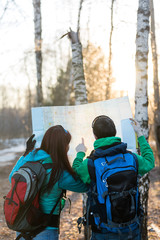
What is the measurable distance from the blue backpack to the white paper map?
2.02ft

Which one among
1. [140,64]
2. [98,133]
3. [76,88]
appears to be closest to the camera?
[98,133]

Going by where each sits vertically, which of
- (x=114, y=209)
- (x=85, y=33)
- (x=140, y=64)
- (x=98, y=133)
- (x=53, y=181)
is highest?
(x=85, y=33)

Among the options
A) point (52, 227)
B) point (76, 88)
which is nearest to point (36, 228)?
point (52, 227)

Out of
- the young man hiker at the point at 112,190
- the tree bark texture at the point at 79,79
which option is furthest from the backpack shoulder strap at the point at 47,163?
the tree bark texture at the point at 79,79

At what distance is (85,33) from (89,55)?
180 centimetres

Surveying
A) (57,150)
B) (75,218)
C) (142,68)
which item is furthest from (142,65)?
(75,218)

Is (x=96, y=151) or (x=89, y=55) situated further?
(x=89, y=55)

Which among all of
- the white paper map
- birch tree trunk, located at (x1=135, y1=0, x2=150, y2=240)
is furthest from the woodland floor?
the white paper map

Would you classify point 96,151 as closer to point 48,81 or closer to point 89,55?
point 89,55

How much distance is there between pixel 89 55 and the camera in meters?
18.5

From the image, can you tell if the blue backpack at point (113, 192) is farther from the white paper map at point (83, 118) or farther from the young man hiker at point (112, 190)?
the white paper map at point (83, 118)

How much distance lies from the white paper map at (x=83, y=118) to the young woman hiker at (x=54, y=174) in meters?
0.62

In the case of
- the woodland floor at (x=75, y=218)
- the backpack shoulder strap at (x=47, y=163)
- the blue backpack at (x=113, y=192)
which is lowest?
the woodland floor at (x=75, y=218)

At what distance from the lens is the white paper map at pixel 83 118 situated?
2664 mm
